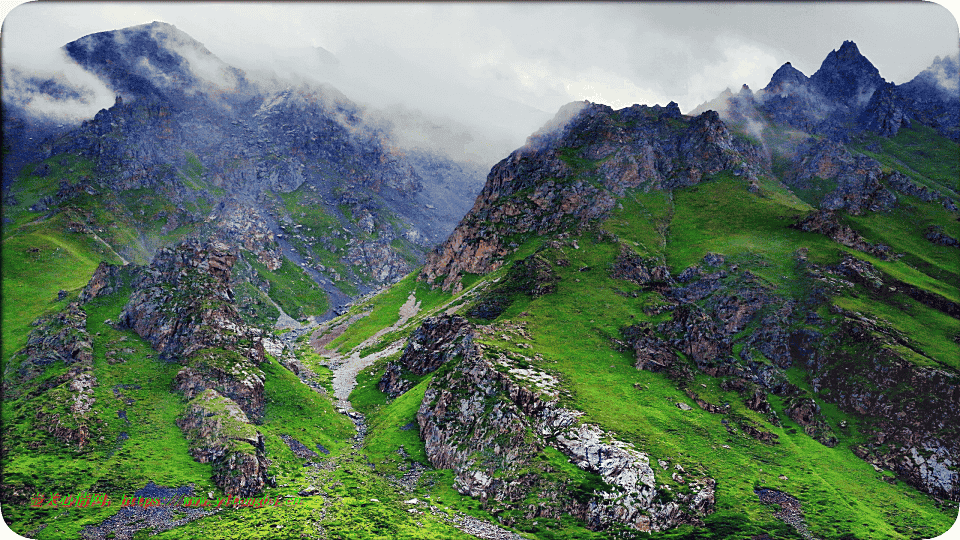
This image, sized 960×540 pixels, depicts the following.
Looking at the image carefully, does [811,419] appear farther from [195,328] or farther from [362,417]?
[195,328]

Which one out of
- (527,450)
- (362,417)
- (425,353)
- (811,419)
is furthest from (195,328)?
(811,419)

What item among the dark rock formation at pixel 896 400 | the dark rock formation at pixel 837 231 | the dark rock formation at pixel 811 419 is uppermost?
the dark rock formation at pixel 837 231

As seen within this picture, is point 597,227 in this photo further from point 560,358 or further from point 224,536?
point 224,536

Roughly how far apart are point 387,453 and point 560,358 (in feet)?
139

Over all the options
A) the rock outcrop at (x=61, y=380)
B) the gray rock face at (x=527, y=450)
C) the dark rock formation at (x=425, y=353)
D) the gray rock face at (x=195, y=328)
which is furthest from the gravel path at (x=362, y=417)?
the rock outcrop at (x=61, y=380)

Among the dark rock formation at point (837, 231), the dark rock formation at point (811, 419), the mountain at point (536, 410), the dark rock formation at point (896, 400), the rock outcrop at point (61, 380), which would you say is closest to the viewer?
the mountain at point (536, 410)

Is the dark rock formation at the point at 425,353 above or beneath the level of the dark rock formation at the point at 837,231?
beneath

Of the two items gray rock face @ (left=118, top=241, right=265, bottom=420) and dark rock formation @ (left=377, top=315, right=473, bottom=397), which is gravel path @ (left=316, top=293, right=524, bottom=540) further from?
gray rock face @ (left=118, top=241, right=265, bottom=420)

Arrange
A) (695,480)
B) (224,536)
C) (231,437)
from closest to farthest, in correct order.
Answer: (224,536) → (695,480) → (231,437)

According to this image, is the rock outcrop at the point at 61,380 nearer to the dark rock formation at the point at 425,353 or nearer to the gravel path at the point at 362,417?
the gravel path at the point at 362,417

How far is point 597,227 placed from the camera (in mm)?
192625

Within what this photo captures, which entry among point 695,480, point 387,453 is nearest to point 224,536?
point 387,453

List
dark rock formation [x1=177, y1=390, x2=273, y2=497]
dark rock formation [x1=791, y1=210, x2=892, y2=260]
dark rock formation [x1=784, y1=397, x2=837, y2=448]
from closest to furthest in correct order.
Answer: dark rock formation [x1=177, y1=390, x2=273, y2=497]
dark rock formation [x1=784, y1=397, x2=837, y2=448]
dark rock formation [x1=791, y1=210, x2=892, y2=260]

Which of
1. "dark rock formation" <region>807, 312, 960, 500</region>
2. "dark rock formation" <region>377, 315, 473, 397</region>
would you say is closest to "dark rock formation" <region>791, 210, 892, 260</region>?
"dark rock formation" <region>807, 312, 960, 500</region>
